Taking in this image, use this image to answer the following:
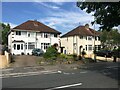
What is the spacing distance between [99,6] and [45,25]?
5345cm

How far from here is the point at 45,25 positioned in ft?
231

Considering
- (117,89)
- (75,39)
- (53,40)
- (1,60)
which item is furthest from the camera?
(75,39)

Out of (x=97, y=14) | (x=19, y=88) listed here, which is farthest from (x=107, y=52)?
(x=19, y=88)

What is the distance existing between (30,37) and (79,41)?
15.0 m

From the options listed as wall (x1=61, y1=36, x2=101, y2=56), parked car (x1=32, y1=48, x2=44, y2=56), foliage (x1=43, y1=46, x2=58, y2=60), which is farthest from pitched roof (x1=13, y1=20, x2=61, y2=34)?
foliage (x1=43, y1=46, x2=58, y2=60)

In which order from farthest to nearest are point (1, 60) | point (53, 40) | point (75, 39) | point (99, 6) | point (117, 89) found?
point (75, 39) → point (53, 40) → point (1, 60) → point (99, 6) → point (117, 89)

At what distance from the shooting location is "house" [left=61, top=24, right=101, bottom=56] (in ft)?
234

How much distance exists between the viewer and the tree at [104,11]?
1703cm

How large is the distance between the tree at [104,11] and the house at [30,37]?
43067 millimetres

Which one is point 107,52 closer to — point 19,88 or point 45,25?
point 45,25

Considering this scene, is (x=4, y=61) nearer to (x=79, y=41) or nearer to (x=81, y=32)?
(x=79, y=41)

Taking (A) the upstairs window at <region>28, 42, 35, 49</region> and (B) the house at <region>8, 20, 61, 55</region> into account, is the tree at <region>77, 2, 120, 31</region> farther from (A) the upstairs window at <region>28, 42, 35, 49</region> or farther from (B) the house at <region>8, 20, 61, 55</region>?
(A) the upstairs window at <region>28, 42, 35, 49</region>

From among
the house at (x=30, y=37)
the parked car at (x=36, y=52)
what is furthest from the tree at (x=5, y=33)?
the parked car at (x=36, y=52)

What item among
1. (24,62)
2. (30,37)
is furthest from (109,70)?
(30,37)
